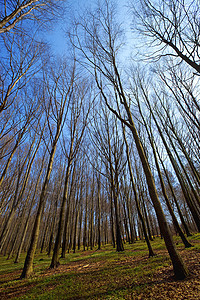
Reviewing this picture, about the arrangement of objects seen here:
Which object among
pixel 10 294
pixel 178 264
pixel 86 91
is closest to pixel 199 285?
pixel 178 264

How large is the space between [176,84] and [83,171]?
10.9 m

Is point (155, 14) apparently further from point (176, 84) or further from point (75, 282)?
point (75, 282)

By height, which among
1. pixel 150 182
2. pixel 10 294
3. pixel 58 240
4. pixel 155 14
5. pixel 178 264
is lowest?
pixel 10 294

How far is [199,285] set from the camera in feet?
7.35

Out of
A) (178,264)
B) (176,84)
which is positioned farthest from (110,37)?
(178,264)

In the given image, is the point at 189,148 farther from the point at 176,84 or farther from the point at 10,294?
the point at 10,294

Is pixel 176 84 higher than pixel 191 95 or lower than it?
higher

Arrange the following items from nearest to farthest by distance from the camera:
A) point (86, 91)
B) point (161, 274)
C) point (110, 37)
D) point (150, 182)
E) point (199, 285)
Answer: point (199, 285) → point (161, 274) → point (150, 182) → point (110, 37) → point (86, 91)

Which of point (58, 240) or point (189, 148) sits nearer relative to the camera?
point (58, 240)

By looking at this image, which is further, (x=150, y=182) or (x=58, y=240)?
(x=58, y=240)

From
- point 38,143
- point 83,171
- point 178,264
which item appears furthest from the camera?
point 83,171

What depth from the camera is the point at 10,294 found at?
10.6 feet

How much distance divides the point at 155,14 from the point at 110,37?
5.72 feet

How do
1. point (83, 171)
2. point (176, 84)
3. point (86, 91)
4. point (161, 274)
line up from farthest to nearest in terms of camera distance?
point (83, 171) → point (176, 84) → point (86, 91) → point (161, 274)
